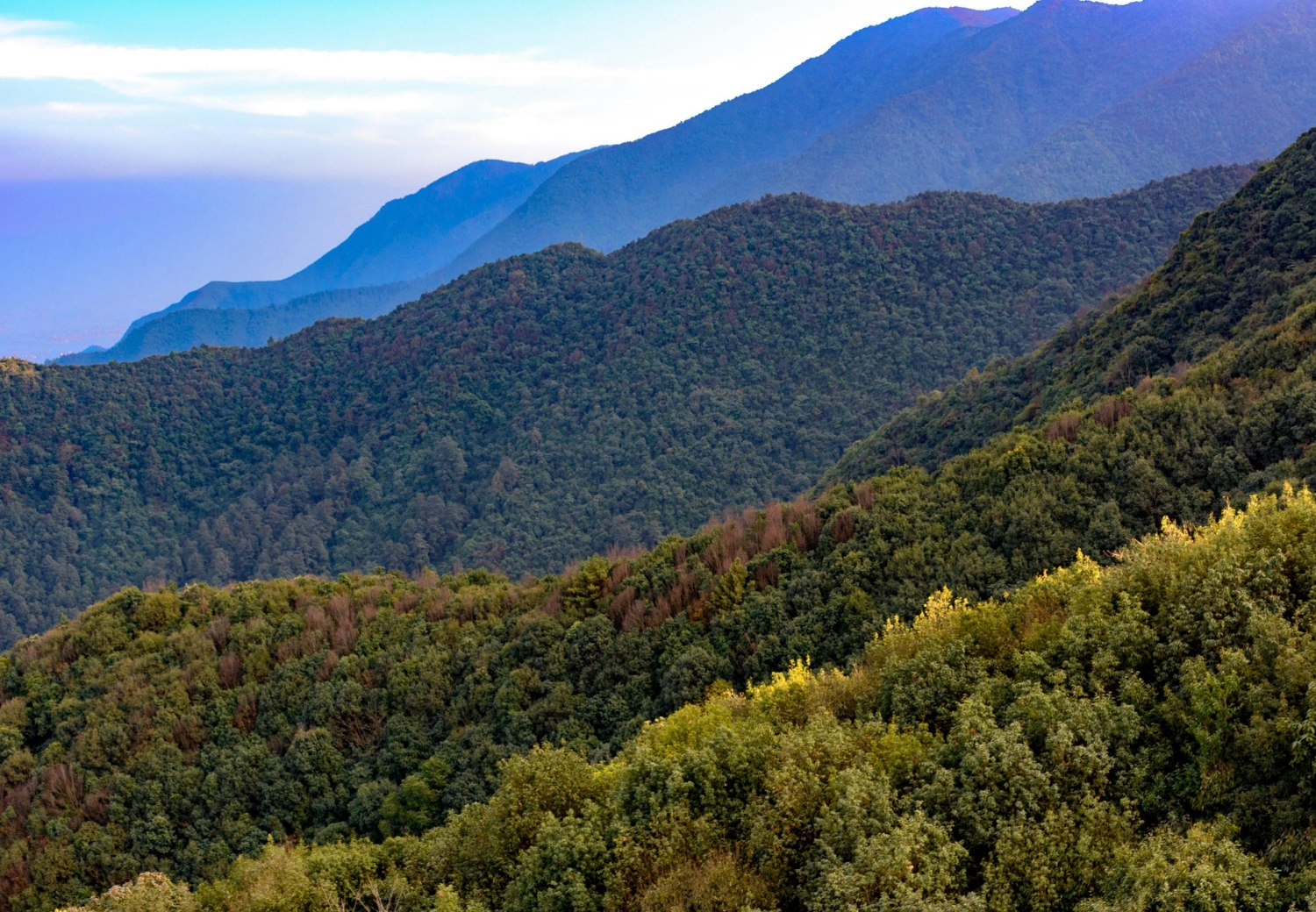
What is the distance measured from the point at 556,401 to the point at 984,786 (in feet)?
275

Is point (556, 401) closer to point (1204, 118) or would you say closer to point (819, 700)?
point (819, 700)

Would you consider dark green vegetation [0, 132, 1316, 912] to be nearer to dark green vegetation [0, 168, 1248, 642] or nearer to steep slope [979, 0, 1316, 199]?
dark green vegetation [0, 168, 1248, 642]

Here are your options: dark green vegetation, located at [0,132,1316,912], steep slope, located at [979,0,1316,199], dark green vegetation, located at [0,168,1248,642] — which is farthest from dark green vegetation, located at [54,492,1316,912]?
steep slope, located at [979,0,1316,199]

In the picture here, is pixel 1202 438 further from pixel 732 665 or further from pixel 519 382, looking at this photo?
pixel 519 382

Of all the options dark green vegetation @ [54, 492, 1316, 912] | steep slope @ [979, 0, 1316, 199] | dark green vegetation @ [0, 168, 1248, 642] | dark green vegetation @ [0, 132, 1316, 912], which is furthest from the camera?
steep slope @ [979, 0, 1316, 199]

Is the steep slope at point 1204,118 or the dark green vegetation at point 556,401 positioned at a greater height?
the steep slope at point 1204,118

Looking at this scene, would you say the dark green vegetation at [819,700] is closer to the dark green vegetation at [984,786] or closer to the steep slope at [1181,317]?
the dark green vegetation at [984,786]

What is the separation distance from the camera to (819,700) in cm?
1396

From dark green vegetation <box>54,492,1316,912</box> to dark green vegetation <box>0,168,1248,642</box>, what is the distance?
184 ft

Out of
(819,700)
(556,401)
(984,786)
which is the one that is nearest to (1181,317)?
(819,700)

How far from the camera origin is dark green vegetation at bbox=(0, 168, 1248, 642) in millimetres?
78812

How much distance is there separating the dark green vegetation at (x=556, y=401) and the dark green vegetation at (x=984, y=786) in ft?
184

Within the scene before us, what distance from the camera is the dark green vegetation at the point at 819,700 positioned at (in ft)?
31.5

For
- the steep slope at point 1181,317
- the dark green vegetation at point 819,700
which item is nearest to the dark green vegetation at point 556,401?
the steep slope at point 1181,317
